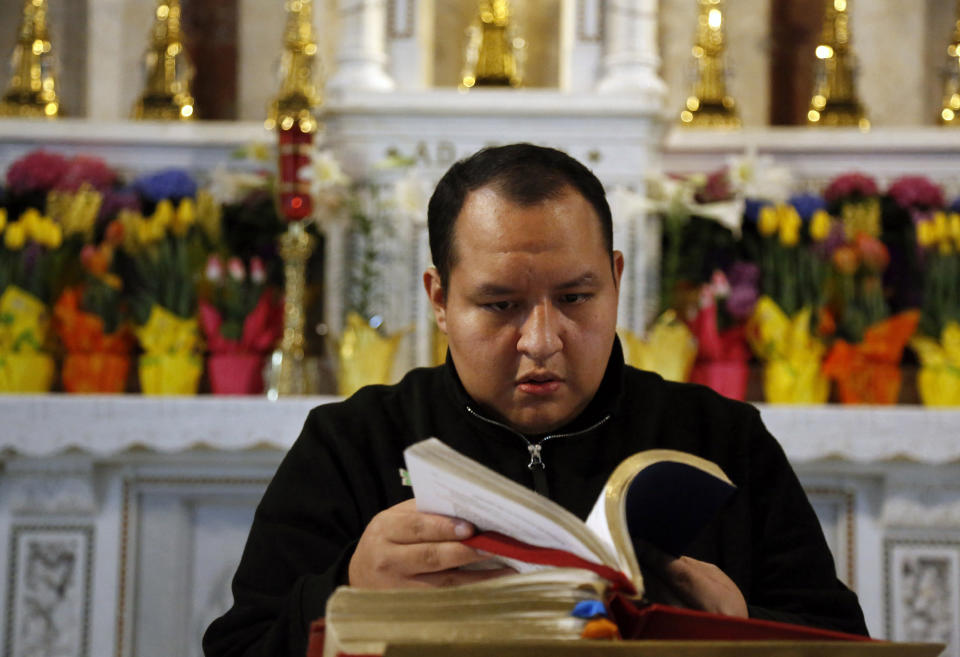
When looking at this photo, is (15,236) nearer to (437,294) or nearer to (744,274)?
(744,274)

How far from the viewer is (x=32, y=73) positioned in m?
4.79

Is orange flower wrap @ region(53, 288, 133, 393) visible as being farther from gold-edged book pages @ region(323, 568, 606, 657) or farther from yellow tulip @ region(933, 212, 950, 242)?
gold-edged book pages @ region(323, 568, 606, 657)

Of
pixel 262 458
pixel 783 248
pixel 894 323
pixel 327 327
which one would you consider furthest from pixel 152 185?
pixel 894 323

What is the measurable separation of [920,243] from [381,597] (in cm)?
300

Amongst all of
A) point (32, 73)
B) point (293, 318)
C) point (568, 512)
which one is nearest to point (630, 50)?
point (293, 318)

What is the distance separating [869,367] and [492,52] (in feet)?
5.37

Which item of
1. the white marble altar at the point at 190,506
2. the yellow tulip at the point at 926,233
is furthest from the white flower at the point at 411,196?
the yellow tulip at the point at 926,233

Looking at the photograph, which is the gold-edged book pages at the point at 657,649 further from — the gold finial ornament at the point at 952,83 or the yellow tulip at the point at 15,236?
the gold finial ornament at the point at 952,83

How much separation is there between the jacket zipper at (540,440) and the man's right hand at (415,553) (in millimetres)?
394

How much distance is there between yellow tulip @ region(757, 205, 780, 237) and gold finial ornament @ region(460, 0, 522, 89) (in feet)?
3.31

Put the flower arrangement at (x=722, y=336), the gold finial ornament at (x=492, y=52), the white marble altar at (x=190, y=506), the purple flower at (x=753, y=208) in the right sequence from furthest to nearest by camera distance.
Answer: the gold finial ornament at (x=492, y=52), the purple flower at (x=753, y=208), the flower arrangement at (x=722, y=336), the white marble altar at (x=190, y=506)

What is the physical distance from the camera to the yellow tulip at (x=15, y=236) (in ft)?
12.7

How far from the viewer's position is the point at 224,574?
12.0 feet

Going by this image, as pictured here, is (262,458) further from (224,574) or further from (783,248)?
(783,248)
